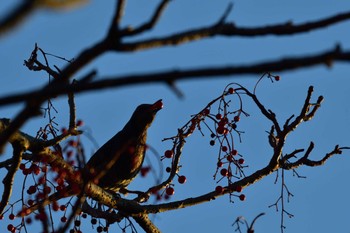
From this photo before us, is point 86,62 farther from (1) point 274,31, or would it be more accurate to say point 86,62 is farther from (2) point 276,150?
(2) point 276,150

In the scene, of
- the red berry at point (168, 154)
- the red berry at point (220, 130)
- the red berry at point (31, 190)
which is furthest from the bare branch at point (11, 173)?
the red berry at point (220, 130)

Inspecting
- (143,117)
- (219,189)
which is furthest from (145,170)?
(143,117)

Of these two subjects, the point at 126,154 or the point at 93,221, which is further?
the point at 126,154

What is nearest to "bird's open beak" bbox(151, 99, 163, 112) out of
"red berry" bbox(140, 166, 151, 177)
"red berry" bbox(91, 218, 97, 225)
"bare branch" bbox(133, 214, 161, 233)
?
"red berry" bbox(91, 218, 97, 225)

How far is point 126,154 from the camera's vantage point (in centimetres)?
753

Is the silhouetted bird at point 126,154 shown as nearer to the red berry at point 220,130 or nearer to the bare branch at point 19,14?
the red berry at point 220,130

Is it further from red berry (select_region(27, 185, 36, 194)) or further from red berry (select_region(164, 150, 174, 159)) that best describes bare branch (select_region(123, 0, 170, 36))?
red berry (select_region(164, 150, 174, 159))

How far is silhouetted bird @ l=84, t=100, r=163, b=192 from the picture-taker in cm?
732

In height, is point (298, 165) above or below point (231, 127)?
below

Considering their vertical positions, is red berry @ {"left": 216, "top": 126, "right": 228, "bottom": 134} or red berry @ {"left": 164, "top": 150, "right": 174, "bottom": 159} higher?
red berry @ {"left": 216, "top": 126, "right": 228, "bottom": 134}

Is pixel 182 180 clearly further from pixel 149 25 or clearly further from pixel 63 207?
pixel 149 25

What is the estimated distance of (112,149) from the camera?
772 centimetres

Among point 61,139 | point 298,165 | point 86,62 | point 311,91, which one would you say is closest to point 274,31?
point 86,62

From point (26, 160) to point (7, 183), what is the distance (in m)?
1.10
